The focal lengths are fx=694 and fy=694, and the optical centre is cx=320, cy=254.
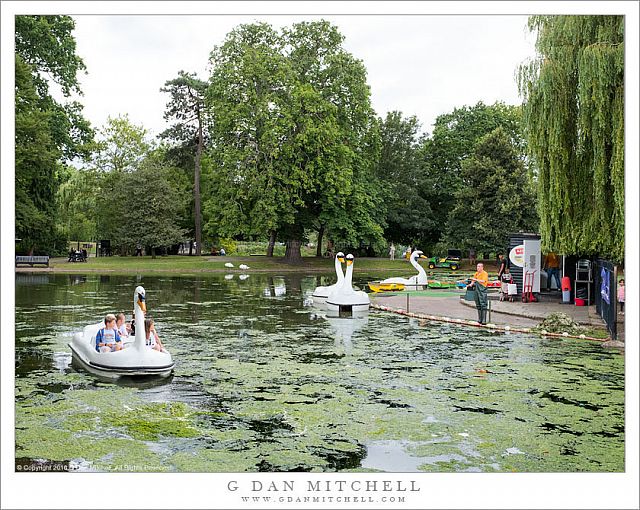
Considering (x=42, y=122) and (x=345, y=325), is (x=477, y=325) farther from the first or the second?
(x=42, y=122)

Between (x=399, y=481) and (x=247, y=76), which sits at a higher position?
(x=247, y=76)

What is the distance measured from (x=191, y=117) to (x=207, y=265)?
58.0 ft

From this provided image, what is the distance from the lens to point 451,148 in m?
56.9

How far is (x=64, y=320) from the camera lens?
17688 millimetres

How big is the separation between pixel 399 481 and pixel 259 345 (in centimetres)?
858

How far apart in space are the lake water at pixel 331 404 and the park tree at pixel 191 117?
3824 centimetres

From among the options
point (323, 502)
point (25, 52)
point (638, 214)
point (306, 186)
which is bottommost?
point (323, 502)

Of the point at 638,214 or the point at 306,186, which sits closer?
the point at 638,214

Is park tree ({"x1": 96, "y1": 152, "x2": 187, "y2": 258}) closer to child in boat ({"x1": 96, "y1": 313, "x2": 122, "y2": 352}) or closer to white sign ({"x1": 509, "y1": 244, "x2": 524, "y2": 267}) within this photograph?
white sign ({"x1": 509, "y1": 244, "x2": 524, "y2": 267})

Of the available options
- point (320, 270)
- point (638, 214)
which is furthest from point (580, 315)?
point (320, 270)

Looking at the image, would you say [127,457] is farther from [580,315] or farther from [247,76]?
[247,76]

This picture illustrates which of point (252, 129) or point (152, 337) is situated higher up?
point (252, 129)

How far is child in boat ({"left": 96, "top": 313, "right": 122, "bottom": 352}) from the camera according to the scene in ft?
37.3

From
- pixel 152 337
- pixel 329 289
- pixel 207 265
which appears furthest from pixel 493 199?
pixel 152 337
